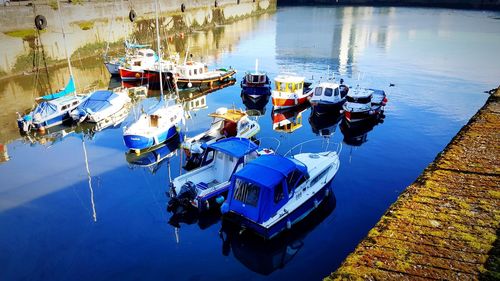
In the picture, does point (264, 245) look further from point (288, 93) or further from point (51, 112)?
point (51, 112)

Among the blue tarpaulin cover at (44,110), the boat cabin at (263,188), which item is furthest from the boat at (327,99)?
the blue tarpaulin cover at (44,110)

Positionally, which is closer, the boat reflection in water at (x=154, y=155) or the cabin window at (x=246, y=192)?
the cabin window at (x=246, y=192)

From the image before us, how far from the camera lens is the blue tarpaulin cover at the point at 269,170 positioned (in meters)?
14.7

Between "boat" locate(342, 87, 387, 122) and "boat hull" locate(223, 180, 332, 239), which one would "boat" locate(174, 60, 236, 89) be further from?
"boat hull" locate(223, 180, 332, 239)

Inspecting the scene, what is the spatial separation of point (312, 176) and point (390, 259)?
880 cm

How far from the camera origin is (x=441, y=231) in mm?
9008

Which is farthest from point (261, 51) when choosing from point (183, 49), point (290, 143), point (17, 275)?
point (17, 275)

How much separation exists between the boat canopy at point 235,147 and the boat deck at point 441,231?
8481 mm

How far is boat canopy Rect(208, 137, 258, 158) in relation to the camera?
1777 cm

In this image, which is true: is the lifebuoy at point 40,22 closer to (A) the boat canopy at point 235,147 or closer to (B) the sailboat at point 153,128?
(B) the sailboat at point 153,128

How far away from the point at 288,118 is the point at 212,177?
539 inches

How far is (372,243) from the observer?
28.7ft

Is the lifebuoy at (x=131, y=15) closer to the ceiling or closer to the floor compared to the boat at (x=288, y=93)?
closer to the ceiling

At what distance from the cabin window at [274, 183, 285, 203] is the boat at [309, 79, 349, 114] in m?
16.9
